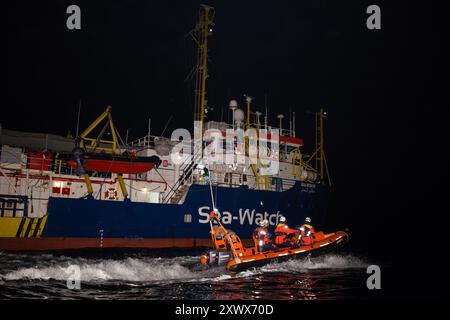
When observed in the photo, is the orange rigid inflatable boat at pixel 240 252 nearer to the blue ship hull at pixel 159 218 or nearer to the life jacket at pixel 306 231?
the life jacket at pixel 306 231

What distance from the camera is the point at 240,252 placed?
510 inches

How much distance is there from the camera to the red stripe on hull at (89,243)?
15875 millimetres

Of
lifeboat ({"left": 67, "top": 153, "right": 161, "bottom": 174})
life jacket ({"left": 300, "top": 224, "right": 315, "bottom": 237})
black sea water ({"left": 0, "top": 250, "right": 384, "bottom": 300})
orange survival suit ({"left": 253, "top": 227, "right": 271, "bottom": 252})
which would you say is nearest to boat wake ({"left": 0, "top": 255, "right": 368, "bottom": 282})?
black sea water ({"left": 0, "top": 250, "right": 384, "bottom": 300})

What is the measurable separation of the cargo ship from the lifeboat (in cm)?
4

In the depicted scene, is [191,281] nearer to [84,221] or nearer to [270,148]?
[84,221]

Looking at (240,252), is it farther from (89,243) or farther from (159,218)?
(89,243)

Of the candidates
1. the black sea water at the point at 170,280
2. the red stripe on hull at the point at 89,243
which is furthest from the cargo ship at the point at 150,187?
the black sea water at the point at 170,280

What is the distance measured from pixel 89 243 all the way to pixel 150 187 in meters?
4.47

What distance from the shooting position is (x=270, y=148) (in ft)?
78.3

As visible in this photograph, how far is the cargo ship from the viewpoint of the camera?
17.0 meters

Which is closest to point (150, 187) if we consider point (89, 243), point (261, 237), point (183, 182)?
point (183, 182)

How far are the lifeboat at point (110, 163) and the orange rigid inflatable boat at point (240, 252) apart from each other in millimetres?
5935

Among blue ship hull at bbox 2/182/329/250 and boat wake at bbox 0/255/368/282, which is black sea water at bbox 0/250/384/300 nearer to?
boat wake at bbox 0/255/368/282
